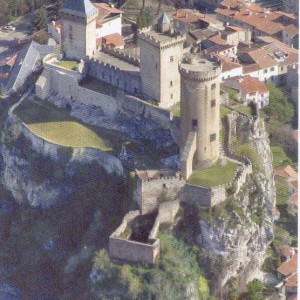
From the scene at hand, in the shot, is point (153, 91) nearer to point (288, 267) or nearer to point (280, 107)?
point (288, 267)

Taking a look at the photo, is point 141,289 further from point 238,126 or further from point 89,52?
point 89,52

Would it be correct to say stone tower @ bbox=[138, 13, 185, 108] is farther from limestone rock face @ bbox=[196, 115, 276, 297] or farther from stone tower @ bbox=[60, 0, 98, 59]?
stone tower @ bbox=[60, 0, 98, 59]

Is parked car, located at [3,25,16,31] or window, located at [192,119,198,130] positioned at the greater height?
window, located at [192,119,198,130]

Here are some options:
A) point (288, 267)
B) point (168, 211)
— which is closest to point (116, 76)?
point (168, 211)

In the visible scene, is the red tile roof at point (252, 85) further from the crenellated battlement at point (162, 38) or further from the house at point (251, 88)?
the crenellated battlement at point (162, 38)

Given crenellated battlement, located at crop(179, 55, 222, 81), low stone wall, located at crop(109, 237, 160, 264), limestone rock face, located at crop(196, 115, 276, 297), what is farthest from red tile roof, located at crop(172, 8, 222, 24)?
low stone wall, located at crop(109, 237, 160, 264)
